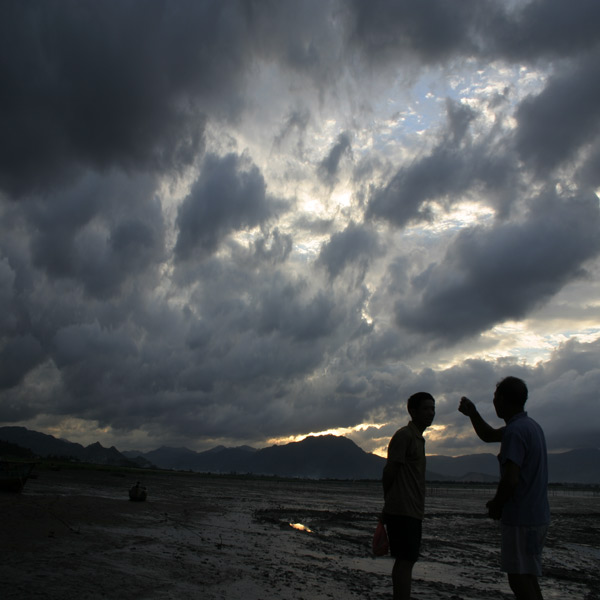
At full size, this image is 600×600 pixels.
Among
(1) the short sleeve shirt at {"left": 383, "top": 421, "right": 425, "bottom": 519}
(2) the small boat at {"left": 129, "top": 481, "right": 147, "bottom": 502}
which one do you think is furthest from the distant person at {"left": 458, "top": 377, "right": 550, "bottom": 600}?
(2) the small boat at {"left": 129, "top": 481, "right": 147, "bottom": 502}

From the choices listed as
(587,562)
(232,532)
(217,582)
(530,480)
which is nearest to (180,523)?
(232,532)

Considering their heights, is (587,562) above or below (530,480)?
below

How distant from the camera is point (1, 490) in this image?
24.8 meters

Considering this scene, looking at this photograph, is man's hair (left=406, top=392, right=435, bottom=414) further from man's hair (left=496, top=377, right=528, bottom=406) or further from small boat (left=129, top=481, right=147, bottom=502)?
small boat (left=129, top=481, right=147, bottom=502)

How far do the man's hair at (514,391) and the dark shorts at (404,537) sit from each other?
6.02ft

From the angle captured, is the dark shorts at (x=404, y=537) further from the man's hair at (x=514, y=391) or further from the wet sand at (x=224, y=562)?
the wet sand at (x=224, y=562)

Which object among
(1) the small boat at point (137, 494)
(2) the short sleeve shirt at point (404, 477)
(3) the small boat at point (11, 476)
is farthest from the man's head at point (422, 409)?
(3) the small boat at point (11, 476)

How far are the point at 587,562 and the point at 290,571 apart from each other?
11.0 m

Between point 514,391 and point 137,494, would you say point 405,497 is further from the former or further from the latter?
point 137,494

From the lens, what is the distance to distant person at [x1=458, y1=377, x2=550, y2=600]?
466 centimetres

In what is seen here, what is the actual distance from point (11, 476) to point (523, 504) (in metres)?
27.6

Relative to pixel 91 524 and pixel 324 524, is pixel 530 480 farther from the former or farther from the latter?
pixel 324 524

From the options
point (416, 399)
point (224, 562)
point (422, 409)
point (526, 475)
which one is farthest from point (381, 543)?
point (224, 562)

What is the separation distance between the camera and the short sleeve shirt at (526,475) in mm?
4738
